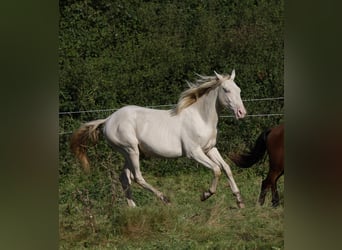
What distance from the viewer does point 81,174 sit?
19.7 feet

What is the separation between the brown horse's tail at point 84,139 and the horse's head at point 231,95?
1.11 m

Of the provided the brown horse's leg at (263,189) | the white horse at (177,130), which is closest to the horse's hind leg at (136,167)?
the white horse at (177,130)

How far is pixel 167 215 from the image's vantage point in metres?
5.84

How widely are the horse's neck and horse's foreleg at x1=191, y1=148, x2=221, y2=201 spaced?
0.99 ft

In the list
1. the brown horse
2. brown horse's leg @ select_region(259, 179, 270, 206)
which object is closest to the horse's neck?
the brown horse

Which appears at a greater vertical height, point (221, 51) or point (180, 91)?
point (221, 51)

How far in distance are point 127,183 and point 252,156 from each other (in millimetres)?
1163

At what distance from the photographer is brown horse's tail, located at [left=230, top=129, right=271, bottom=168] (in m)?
5.73

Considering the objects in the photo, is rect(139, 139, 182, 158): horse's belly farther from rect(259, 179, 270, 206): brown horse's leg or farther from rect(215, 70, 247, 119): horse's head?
rect(259, 179, 270, 206): brown horse's leg

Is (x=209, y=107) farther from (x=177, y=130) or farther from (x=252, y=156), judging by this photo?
(x=252, y=156)
